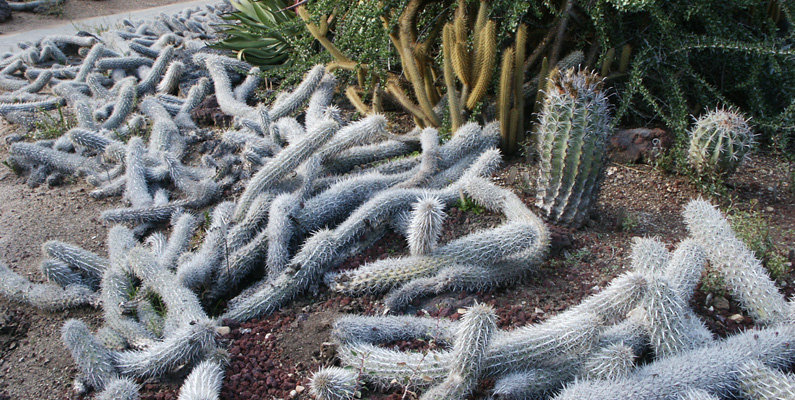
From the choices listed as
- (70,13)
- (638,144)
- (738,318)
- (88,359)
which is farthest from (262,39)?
(70,13)

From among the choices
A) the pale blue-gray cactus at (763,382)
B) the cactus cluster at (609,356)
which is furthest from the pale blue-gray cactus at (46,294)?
the pale blue-gray cactus at (763,382)

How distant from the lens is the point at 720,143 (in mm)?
3018

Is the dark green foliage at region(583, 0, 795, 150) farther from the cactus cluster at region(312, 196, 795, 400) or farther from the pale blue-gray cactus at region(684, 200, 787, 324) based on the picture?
the cactus cluster at region(312, 196, 795, 400)

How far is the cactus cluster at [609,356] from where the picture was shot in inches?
74.7

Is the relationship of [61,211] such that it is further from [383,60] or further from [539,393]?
[539,393]

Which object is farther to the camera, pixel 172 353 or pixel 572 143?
pixel 572 143

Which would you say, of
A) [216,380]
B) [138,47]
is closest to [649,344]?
[216,380]

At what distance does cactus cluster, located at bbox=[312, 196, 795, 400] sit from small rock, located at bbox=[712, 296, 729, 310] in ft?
0.60

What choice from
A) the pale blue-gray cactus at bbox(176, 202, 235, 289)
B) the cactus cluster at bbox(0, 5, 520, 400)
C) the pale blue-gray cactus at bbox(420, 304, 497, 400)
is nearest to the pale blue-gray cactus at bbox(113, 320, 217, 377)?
the cactus cluster at bbox(0, 5, 520, 400)

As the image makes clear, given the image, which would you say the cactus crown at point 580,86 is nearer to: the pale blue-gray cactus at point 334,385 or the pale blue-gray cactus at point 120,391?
the pale blue-gray cactus at point 334,385

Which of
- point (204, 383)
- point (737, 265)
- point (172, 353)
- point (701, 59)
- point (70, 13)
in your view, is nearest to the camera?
point (204, 383)

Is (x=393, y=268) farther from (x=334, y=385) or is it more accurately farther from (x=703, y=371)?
(x=703, y=371)

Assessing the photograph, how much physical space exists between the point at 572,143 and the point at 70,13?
9201 millimetres

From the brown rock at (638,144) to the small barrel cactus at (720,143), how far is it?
0.35 metres
